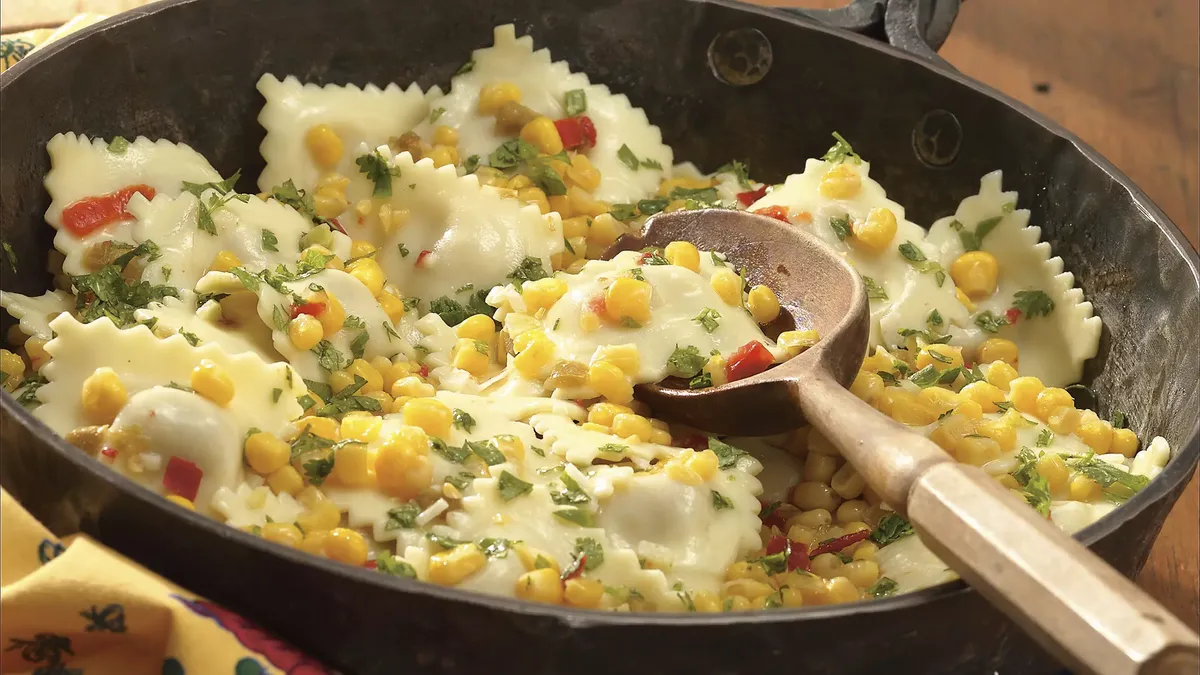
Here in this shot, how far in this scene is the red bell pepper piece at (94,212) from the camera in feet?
10.6

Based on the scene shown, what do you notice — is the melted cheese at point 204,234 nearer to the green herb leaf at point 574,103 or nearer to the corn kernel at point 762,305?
the green herb leaf at point 574,103

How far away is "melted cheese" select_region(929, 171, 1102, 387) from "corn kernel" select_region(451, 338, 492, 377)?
1.48m

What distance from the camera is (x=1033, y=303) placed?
3729 mm

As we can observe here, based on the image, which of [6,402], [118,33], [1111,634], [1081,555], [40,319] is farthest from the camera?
[118,33]

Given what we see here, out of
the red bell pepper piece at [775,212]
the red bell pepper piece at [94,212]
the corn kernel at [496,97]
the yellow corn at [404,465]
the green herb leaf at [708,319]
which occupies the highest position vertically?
the corn kernel at [496,97]

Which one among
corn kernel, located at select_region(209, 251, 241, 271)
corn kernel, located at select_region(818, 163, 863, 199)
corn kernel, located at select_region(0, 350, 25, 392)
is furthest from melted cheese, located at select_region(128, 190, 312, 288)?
corn kernel, located at select_region(818, 163, 863, 199)

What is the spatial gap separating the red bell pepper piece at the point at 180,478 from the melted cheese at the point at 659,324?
103cm

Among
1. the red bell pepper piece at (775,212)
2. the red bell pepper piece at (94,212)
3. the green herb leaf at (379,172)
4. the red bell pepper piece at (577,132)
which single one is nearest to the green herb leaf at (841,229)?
the red bell pepper piece at (775,212)

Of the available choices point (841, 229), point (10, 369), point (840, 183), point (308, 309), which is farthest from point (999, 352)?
point (10, 369)

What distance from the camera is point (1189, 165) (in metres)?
5.52

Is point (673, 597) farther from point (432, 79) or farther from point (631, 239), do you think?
point (432, 79)

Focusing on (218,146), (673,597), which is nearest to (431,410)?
(673,597)

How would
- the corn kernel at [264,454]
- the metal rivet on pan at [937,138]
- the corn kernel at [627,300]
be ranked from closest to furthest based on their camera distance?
the corn kernel at [264,454] < the corn kernel at [627,300] < the metal rivet on pan at [937,138]

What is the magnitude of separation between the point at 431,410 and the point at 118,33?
158 cm
